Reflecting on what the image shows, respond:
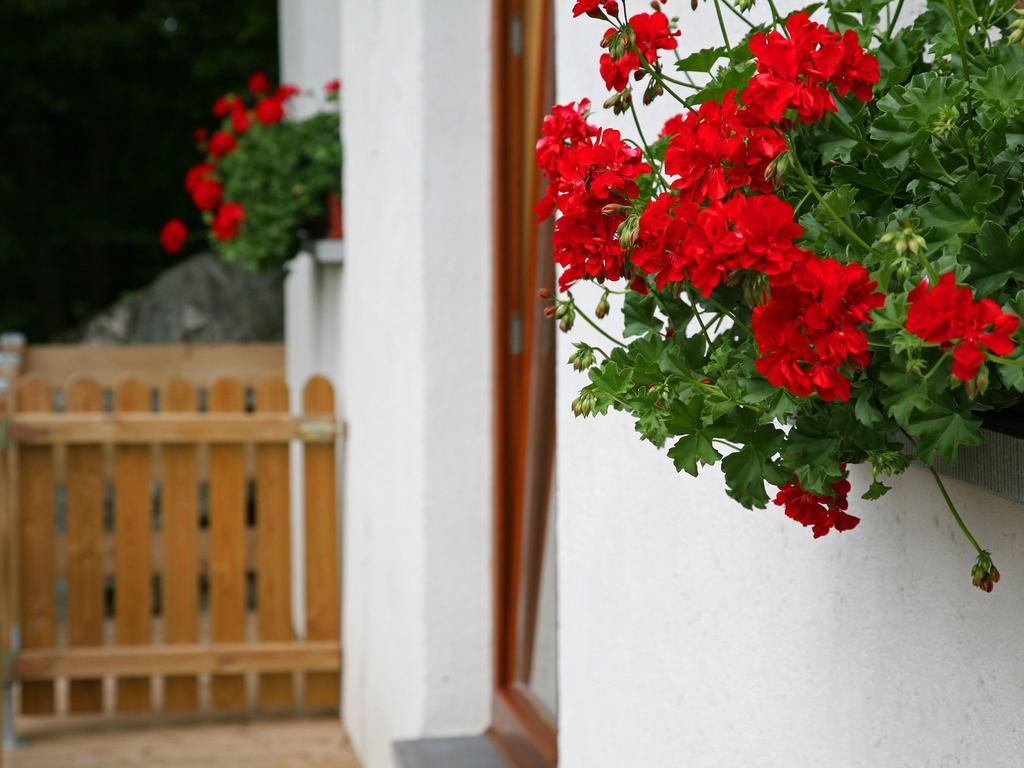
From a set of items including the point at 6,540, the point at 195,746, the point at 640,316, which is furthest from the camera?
the point at 6,540

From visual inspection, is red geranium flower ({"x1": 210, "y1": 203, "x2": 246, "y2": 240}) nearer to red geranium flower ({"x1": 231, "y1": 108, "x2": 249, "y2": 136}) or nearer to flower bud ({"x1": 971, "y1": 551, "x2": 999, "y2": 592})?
red geranium flower ({"x1": 231, "y1": 108, "x2": 249, "y2": 136})

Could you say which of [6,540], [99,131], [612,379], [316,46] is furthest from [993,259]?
[99,131]

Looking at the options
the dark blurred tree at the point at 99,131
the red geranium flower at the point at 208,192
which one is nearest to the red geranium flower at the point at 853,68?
the red geranium flower at the point at 208,192

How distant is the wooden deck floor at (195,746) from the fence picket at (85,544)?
159mm

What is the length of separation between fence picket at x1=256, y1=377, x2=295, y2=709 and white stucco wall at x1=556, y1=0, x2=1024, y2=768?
3.11m

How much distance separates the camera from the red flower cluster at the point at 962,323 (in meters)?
0.78

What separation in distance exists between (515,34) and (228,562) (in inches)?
106

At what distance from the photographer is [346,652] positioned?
5230 millimetres

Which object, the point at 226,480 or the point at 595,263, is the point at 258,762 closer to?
the point at 226,480

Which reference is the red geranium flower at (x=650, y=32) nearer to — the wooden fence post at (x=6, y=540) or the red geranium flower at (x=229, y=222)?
the wooden fence post at (x=6, y=540)

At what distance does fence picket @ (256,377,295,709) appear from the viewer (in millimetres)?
5371

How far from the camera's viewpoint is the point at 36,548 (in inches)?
210

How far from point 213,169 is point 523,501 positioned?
11.2ft

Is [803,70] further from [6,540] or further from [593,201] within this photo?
[6,540]
